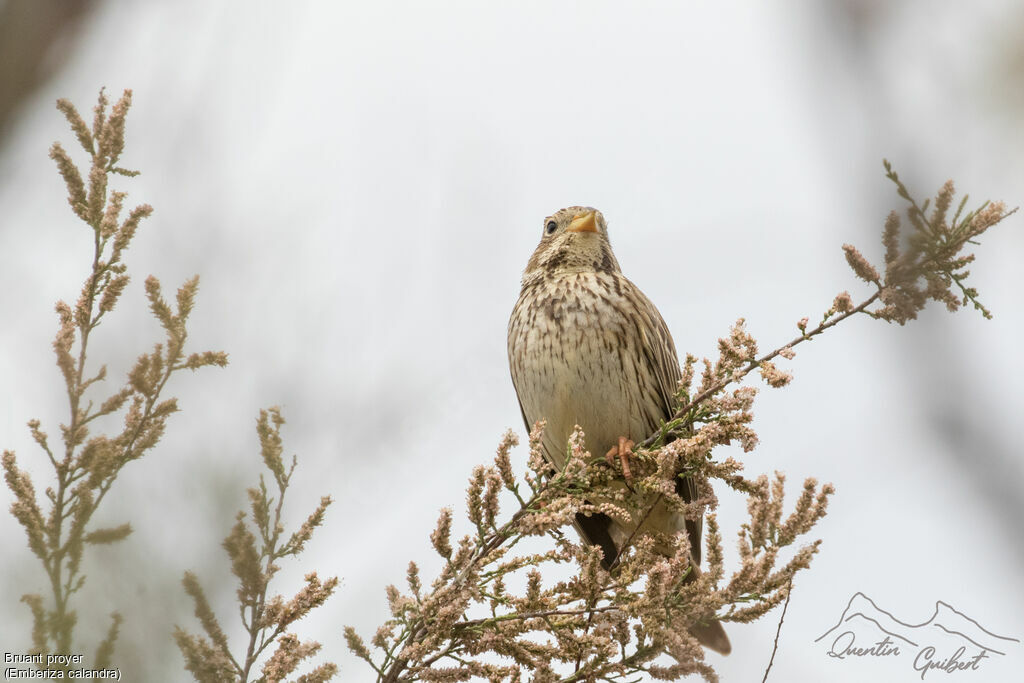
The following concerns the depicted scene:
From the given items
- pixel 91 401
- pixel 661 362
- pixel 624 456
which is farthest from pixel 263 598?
pixel 661 362

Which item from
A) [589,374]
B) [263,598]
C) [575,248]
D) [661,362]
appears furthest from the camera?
[575,248]

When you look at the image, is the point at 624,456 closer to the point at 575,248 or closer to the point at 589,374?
the point at 589,374

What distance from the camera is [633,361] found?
5215 millimetres

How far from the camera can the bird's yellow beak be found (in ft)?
19.4

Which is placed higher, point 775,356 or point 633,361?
point 633,361

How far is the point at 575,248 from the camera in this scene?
5855 millimetres

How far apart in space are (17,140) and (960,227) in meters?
2.85

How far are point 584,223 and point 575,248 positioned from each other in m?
0.17

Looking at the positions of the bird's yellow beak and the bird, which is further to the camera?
the bird's yellow beak

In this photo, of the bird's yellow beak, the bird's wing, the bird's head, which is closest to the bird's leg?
the bird's wing

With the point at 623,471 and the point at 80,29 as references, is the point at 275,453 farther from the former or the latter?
the point at 623,471

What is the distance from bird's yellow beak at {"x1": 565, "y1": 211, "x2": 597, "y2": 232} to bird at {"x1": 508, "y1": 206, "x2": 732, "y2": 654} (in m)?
0.36

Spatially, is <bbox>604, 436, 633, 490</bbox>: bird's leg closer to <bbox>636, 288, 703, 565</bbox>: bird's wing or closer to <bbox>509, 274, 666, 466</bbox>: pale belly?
<bbox>509, 274, 666, 466</bbox>: pale belly

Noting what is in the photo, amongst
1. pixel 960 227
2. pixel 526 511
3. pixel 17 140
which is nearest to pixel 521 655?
pixel 526 511
